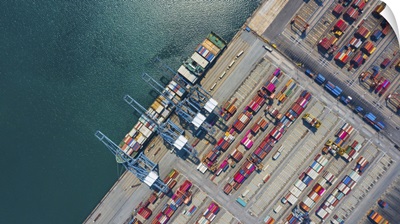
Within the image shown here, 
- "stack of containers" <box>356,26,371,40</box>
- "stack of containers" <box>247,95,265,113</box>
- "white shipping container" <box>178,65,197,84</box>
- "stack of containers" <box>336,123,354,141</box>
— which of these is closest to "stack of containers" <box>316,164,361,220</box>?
"stack of containers" <box>336,123,354,141</box>

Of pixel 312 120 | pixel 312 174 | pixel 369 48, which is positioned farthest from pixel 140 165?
pixel 369 48

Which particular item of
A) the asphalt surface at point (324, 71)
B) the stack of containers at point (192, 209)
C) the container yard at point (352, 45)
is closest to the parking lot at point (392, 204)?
the asphalt surface at point (324, 71)

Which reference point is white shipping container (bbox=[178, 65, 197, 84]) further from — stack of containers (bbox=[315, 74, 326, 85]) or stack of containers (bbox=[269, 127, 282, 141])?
stack of containers (bbox=[315, 74, 326, 85])

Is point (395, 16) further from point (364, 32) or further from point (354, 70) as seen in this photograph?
point (354, 70)

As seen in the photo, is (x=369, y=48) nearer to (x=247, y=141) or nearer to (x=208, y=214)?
(x=247, y=141)

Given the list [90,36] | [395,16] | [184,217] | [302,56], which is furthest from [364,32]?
[90,36]

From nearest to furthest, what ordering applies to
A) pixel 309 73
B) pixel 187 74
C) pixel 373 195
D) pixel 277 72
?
pixel 309 73 < pixel 277 72 < pixel 187 74 < pixel 373 195
